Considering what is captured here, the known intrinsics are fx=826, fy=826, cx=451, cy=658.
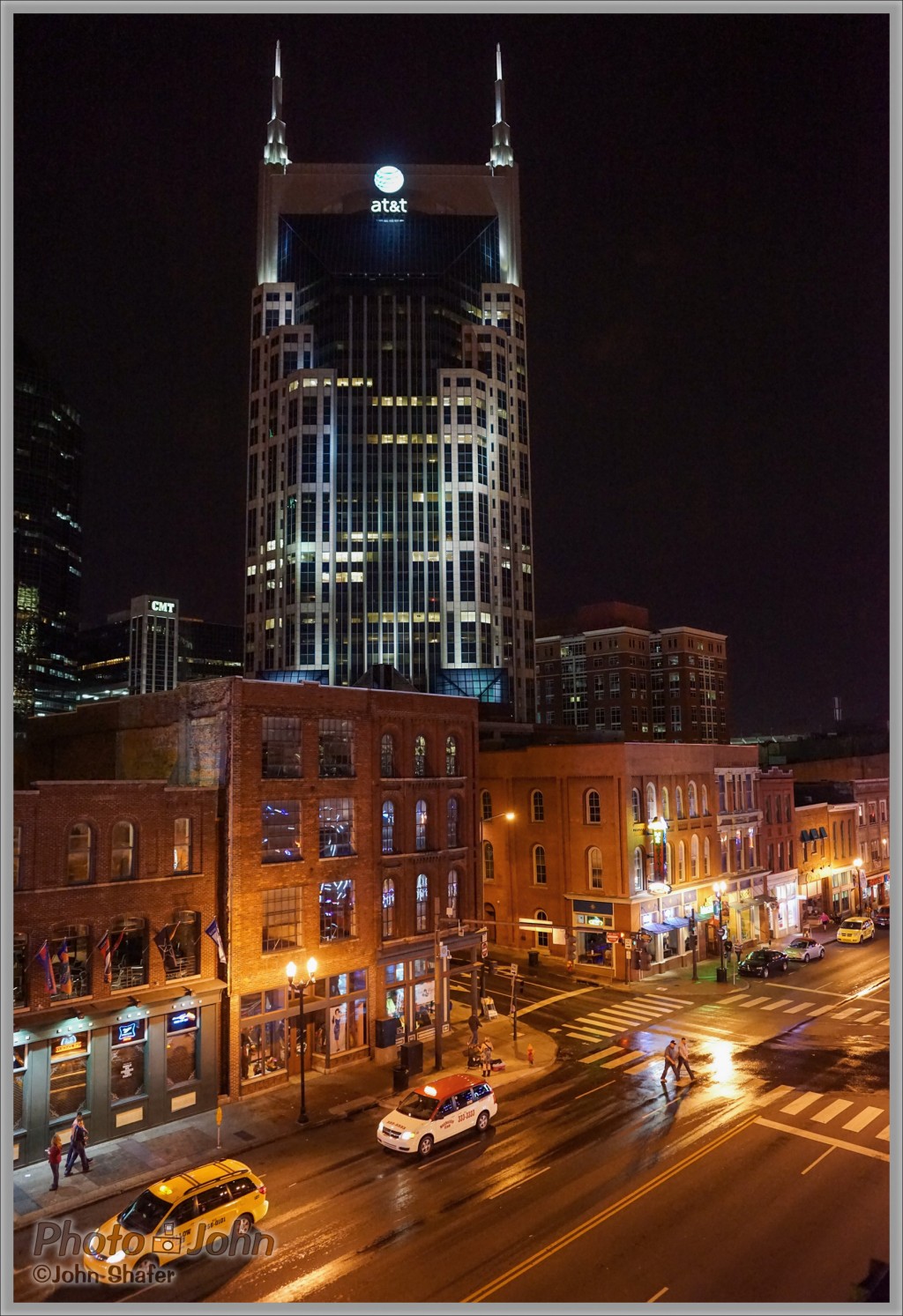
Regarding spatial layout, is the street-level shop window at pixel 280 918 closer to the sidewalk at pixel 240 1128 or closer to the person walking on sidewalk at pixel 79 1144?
the sidewalk at pixel 240 1128

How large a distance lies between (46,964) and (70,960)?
0.98 meters

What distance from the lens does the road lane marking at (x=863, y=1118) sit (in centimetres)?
2430

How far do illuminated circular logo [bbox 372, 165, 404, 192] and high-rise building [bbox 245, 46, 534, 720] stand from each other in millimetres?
6927

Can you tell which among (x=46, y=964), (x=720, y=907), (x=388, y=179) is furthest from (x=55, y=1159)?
(x=388, y=179)

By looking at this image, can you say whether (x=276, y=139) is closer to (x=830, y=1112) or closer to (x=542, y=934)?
(x=542, y=934)

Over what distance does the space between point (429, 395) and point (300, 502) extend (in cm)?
2527

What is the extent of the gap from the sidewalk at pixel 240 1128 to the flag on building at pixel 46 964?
4738 mm

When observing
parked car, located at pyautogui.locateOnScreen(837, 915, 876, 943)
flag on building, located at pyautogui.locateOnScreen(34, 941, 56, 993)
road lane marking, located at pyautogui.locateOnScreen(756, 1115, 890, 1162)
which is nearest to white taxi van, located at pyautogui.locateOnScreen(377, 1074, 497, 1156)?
road lane marking, located at pyautogui.locateOnScreen(756, 1115, 890, 1162)

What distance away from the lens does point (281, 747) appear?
103 feet

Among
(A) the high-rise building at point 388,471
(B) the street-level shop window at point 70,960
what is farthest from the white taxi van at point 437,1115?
(A) the high-rise building at point 388,471

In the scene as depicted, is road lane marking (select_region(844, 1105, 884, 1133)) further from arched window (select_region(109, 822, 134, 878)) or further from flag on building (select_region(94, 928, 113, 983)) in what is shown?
arched window (select_region(109, 822, 134, 878))

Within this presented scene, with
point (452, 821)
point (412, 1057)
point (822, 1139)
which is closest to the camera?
point (822, 1139)

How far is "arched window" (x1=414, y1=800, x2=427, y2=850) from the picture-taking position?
37.0m

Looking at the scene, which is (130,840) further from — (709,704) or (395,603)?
(709,704)
